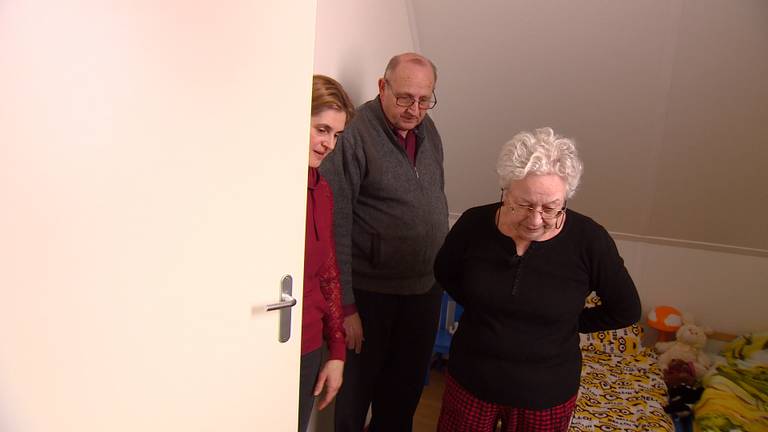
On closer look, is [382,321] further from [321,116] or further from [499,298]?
[321,116]

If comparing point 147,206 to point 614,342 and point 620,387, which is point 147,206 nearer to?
point 620,387

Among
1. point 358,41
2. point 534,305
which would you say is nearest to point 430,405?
point 534,305

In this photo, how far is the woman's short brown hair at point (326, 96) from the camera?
1184 millimetres

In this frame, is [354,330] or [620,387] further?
[620,387]

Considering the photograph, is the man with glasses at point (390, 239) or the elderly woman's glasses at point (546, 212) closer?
the elderly woman's glasses at point (546, 212)

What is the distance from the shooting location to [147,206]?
0.75 meters

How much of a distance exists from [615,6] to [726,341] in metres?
2.00

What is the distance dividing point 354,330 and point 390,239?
0.99 feet

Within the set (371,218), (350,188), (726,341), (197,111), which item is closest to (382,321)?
(371,218)

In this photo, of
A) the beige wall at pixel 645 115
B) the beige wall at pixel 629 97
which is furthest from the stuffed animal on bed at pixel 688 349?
the beige wall at pixel 629 97

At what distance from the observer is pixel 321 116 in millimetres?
1194

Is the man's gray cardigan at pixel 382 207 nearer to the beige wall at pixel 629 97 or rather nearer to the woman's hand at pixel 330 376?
the woman's hand at pixel 330 376

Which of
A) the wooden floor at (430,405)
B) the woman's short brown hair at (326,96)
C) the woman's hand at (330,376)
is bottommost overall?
the wooden floor at (430,405)

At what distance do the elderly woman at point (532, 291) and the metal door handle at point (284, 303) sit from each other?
19.2 inches
